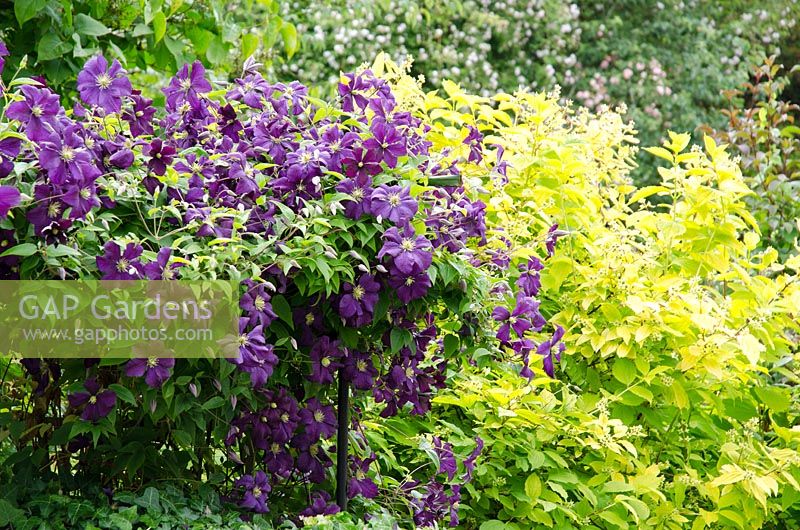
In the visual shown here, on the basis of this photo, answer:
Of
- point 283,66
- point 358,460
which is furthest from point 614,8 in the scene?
point 358,460

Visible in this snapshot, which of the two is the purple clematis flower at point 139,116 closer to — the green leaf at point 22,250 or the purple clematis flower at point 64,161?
the purple clematis flower at point 64,161

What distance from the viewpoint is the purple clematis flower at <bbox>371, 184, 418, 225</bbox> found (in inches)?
75.2

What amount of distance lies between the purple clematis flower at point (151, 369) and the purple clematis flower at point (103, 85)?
52 cm

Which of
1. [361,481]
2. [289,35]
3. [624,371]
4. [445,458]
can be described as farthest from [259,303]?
[289,35]

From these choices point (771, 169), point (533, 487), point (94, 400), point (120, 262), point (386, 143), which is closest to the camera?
point (120, 262)

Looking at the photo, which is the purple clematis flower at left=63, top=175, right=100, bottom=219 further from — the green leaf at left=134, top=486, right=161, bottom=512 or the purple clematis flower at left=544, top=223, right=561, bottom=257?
the purple clematis flower at left=544, top=223, right=561, bottom=257

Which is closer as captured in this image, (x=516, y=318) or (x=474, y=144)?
(x=516, y=318)

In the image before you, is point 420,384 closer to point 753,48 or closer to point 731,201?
point 731,201

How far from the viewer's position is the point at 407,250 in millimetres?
1877

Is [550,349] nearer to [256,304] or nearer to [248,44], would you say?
[256,304]

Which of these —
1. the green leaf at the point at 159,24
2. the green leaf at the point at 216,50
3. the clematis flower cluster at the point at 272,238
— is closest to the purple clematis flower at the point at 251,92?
the clematis flower cluster at the point at 272,238

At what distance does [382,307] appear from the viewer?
6.48 ft

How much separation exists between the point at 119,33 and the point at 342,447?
2152mm

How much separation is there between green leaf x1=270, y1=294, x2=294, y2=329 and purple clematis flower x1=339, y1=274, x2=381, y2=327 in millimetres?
98
